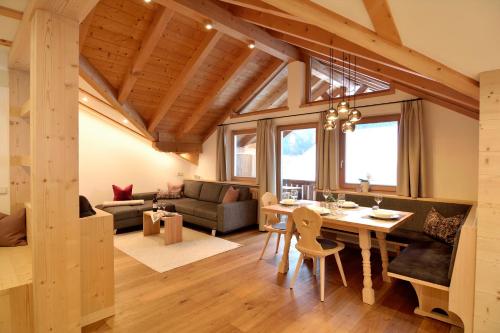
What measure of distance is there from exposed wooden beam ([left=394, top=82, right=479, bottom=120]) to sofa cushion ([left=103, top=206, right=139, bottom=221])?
5074 millimetres

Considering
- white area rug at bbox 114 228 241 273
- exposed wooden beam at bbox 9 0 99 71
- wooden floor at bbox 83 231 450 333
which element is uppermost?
exposed wooden beam at bbox 9 0 99 71

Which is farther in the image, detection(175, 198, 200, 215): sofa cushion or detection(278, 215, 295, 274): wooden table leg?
detection(175, 198, 200, 215): sofa cushion

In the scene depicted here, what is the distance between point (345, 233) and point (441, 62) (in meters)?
3.12

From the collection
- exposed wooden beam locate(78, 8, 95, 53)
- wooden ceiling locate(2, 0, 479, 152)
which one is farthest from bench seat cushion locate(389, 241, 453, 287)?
exposed wooden beam locate(78, 8, 95, 53)

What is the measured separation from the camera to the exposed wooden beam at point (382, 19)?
4.52ft

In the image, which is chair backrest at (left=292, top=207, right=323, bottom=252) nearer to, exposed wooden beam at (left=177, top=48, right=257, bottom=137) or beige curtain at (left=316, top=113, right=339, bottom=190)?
beige curtain at (left=316, top=113, right=339, bottom=190)

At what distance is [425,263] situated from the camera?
2639 millimetres

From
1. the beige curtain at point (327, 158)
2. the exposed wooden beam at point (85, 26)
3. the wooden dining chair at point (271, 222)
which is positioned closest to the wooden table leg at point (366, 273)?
the wooden dining chair at point (271, 222)

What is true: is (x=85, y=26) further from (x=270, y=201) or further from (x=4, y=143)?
(x=270, y=201)

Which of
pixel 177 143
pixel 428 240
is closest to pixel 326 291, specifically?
pixel 428 240

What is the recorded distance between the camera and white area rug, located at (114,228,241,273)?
3779 millimetres

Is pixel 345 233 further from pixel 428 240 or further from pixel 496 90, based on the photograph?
pixel 496 90

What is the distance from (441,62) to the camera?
1.82m

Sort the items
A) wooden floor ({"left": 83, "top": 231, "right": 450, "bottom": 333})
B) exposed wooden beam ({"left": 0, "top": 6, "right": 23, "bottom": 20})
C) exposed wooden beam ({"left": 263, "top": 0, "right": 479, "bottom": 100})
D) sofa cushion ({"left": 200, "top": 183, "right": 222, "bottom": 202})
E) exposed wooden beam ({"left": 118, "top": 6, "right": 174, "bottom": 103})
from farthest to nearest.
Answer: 1. sofa cushion ({"left": 200, "top": 183, "right": 222, "bottom": 202})
2. exposed wooden beam ({"left": 118, "top": 6, "right": 174, "bottom": 103})
3. wooden floor ({"left": 83, "top": 231, "right": 450, "bottom": 333})
4. exposed wooden beam ({"left": 0, "top": 6, "right": 23, "bottom": 20})
5. exposed wooden beam ({"left": 263, "top": 0, "right": 479, "bottom": 100})
